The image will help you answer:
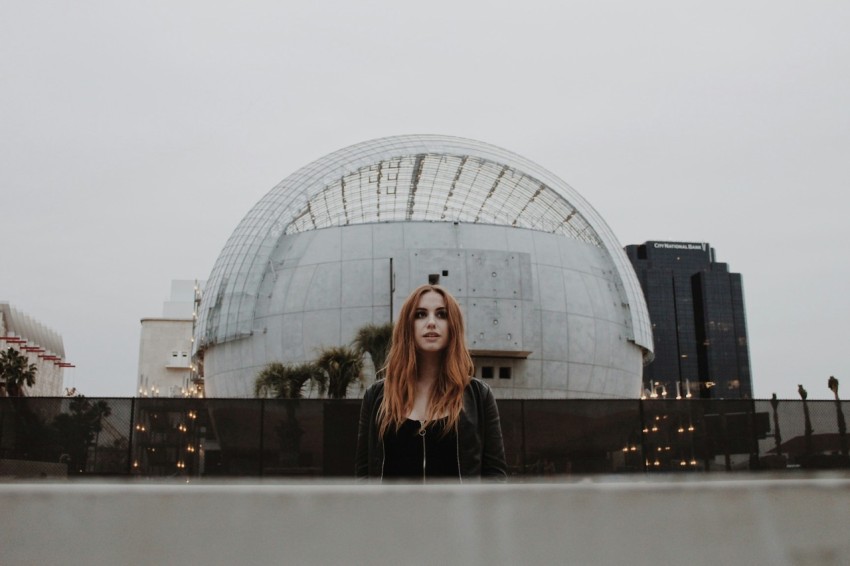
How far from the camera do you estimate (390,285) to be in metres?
40.9

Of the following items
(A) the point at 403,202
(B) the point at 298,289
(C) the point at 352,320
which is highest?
(A) the point at 403,202

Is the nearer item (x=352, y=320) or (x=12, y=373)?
(x=352, y=320)

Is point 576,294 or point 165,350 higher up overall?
point 165,350

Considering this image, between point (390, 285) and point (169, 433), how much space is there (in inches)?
962

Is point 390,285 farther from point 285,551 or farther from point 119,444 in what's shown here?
point 285,551

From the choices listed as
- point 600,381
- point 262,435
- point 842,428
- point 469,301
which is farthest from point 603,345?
point 262,435

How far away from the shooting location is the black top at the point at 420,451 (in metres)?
3.31

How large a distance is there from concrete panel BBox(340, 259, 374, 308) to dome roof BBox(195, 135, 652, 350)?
4.47m

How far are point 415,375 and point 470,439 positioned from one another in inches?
14.5

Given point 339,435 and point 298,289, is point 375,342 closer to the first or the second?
point 298,289

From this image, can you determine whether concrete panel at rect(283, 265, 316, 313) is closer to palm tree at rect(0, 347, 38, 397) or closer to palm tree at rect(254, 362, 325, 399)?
palm tree at rect(254, 362, 325, 399)

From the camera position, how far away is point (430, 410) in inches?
132

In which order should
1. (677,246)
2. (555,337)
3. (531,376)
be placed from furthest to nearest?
1. (677,246)
2. (555,337)
3. (531,376)

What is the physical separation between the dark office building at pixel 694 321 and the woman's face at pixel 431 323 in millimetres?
163045
